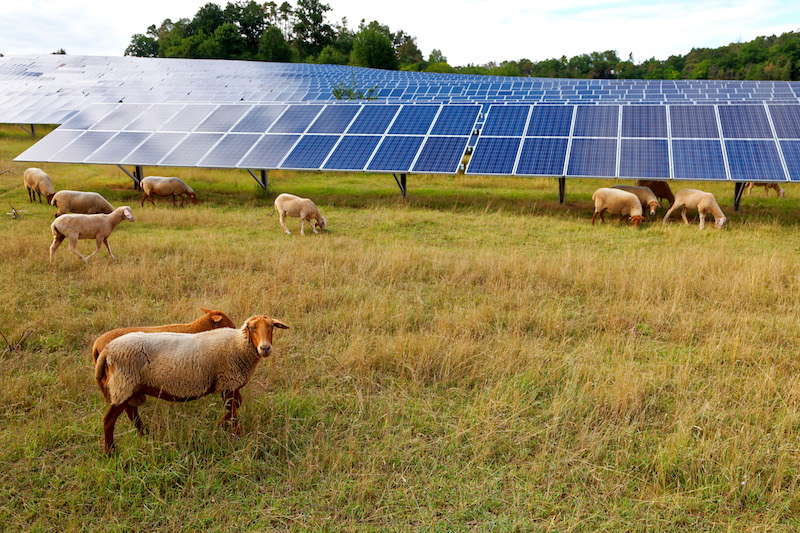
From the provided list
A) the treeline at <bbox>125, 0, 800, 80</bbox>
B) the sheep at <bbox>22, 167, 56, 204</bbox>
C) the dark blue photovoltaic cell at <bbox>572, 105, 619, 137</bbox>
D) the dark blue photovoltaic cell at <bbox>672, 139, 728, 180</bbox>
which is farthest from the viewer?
the treeline at <bbox>125, 0, 800, 80</bbox>

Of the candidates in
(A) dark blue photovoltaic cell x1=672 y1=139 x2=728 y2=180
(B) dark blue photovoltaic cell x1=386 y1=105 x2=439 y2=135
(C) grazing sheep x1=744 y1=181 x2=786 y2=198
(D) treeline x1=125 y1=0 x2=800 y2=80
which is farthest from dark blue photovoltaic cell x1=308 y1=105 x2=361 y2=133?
(D) treeline x1=125 y1=0 x2=800 y2=80

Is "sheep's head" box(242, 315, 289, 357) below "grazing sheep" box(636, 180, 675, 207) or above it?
below

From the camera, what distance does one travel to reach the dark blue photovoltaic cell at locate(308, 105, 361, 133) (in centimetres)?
1892

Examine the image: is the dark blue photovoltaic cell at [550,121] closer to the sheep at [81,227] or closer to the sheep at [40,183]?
the sheep at [81,227]

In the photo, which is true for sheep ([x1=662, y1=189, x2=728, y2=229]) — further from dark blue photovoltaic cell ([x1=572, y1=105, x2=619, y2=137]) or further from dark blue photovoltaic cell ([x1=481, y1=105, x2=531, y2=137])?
dark blue photovoltaic cell ([x1=481, y1=105, x2=531, y2=137])

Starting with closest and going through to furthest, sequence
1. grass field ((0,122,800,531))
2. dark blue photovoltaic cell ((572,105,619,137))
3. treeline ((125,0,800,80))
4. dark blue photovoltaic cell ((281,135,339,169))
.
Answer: grass field ((0,122,800,531)) → dark blue photovoltaic cell ((281,135,339,169)) → dark blue photovoltaic cell ((572,105,619,137)) → treeline ((125,0,800,80))

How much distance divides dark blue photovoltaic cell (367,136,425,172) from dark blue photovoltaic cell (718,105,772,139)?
9095 millimetres

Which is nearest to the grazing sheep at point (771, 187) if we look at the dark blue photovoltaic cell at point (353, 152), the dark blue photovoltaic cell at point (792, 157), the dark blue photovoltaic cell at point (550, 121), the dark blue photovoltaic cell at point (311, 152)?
the dark blue photovoltaic cell at point (792, 157)

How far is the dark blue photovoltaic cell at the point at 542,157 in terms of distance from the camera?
1523cm

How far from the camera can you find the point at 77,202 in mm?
13414

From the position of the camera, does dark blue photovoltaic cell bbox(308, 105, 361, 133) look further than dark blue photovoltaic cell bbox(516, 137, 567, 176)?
Yes

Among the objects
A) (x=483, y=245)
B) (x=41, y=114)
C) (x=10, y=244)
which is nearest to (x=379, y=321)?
(x=483, y=245)

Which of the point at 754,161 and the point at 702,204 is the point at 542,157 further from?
the point at 754,161

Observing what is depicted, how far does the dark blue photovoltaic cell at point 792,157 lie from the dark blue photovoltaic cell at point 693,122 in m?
1.72
